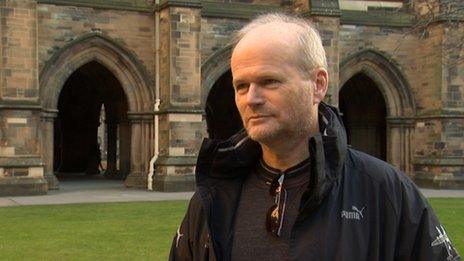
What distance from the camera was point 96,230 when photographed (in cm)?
1055

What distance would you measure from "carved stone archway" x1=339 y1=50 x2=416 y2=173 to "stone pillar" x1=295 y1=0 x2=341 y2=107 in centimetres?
170

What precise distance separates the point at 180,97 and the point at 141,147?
2472 millimetres

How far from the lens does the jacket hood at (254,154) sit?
1.89m

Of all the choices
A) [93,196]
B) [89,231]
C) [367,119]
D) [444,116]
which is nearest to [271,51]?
[89,231]

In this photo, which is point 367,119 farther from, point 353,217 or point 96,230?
point 353,217

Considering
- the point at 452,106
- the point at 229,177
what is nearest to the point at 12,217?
the point at 229,177

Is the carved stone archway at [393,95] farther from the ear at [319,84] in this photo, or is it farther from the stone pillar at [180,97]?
the ear at [319,84]

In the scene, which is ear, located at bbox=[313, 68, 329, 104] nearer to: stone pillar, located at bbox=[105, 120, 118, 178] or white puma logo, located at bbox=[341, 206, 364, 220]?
white puma logo, located at bbox=[341, 206, 364, 220]

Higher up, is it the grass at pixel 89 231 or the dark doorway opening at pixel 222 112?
the dark doorway opening at pixel 222 112

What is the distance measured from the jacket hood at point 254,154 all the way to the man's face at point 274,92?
0.08 meters

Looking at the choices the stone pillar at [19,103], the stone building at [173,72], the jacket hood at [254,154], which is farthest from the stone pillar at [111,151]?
the jacket hood at [254,154]

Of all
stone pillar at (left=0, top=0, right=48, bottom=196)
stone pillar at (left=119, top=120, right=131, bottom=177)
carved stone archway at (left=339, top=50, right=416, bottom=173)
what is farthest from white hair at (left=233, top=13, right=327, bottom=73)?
stone pillar at (left=119, top=120, right=131, bottom=177)

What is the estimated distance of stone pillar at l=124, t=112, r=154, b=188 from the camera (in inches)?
812

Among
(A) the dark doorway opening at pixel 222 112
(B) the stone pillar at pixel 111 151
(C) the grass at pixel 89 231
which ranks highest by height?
(A) the dark doorway opening at pixel 222 112
